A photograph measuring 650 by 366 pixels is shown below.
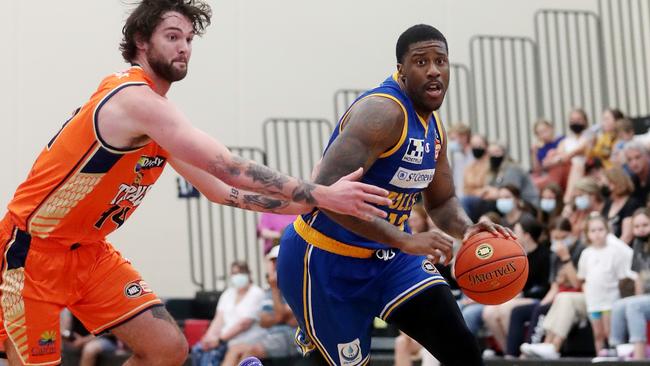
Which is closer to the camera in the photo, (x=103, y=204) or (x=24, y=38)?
(x=103, y=204)

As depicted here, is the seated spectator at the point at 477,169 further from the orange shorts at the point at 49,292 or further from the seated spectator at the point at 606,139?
the orange shorts at the point at 49,292

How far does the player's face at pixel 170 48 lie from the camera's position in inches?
227

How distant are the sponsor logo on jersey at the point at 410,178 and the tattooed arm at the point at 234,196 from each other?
68 centimetres

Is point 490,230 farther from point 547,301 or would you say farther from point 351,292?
point 547,301

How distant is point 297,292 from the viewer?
654 cm

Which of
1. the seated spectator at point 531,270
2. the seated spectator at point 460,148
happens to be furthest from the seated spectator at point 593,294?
the seated spectator at point 460,148

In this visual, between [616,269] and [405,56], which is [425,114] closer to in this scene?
[405,56]

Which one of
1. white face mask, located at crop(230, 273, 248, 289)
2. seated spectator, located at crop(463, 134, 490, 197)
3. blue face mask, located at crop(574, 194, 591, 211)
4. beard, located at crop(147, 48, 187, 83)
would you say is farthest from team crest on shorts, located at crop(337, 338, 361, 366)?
seated spectator, located at crop(463, 134, 490, 197)

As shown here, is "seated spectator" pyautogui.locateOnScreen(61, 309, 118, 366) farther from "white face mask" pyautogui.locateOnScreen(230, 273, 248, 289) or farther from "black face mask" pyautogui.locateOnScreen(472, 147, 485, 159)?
"black face mask" pyautogui.locateOnScreen(472, 147, 485, 159)

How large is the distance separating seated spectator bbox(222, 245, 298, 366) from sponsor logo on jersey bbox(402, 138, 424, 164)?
18.5 feet

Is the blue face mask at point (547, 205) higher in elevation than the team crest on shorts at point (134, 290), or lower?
lower

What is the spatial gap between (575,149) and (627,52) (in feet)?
11.0

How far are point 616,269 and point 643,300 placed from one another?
54cm

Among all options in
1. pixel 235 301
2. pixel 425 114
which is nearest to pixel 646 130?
pixel 235 301
